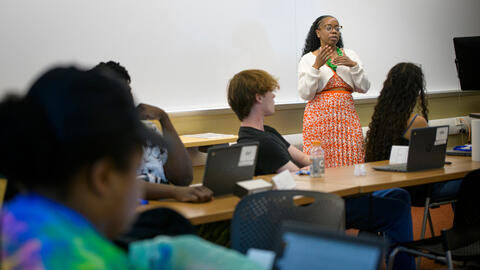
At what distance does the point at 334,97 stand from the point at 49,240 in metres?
4.07

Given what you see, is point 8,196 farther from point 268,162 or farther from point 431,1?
point 431,1

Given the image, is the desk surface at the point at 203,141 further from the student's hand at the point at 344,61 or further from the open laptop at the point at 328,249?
the open laptop at the point at 328,249

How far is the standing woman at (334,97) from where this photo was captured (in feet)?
15.4

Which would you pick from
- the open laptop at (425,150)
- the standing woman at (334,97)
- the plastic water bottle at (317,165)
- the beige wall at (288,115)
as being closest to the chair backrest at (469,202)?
the open laptop at (425,150)

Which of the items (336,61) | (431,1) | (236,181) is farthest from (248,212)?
(431,1)

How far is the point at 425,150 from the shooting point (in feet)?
10.3

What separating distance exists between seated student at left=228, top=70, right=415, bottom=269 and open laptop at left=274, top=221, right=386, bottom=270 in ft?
6.81

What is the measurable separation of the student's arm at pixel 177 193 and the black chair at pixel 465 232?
43.7 inches

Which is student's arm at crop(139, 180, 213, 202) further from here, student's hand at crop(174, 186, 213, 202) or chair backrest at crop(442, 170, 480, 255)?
chair backrest at crop(442, 170, 480, 255)

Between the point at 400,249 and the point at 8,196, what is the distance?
183 centimetres

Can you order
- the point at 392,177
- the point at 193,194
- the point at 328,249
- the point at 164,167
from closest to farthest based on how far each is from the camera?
the point at 328,249 → the point at 193,194 → the point at 392,177 → the point at 164,167

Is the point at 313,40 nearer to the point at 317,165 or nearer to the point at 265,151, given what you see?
the point at 265,151

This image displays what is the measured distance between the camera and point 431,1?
23.3 feet

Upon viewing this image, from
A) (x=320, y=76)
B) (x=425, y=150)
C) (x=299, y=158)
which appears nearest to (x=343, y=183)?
(x=425, y=150)
